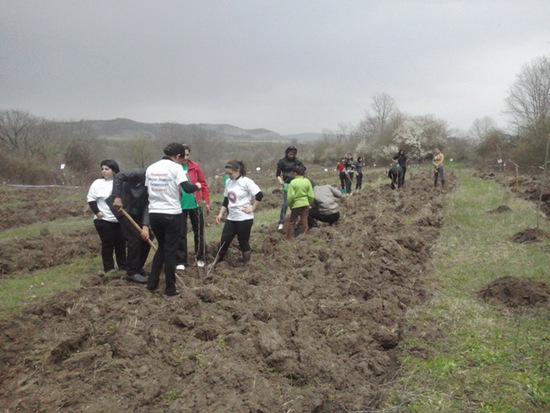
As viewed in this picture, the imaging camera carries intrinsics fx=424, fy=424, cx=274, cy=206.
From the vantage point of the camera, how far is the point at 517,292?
219 inches

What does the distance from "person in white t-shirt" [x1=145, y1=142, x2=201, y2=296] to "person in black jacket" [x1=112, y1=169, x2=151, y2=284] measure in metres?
0.79

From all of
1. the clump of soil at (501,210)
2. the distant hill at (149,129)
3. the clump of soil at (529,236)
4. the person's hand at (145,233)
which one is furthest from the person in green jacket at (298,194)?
the distant hill at (149,129)

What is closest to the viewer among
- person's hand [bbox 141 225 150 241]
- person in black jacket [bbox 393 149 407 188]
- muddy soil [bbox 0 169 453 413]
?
muddy soil [bbox 0 169 453 413]

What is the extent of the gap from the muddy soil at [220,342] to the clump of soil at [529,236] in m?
3.24

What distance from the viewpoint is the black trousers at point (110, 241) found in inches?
252

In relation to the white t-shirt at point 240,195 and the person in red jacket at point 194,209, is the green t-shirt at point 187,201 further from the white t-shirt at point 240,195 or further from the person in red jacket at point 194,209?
the white t-shirt at point 240,195

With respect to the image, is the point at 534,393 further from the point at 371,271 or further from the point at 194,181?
the point at 194,181

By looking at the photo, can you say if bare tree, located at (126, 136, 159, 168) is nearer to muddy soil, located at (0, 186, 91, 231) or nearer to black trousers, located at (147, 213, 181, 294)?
muddy soil, located at (0, 186, 91, 231)

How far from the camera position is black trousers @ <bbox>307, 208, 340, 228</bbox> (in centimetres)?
956

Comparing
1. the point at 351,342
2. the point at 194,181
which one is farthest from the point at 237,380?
the point at 194,181

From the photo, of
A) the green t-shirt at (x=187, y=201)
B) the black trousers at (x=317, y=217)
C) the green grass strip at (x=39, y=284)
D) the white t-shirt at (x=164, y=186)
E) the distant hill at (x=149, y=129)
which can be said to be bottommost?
the green grass strip at (x=39, y=284)

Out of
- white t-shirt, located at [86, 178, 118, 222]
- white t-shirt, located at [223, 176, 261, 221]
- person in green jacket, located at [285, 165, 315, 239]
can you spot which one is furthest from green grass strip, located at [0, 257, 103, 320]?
person in green jacket, located at [285, 165, 315, 239]

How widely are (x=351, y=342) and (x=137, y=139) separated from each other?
154 feet

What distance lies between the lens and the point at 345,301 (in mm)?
5328
